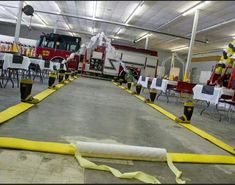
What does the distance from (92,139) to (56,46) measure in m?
13.6

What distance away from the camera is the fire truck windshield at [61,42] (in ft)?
53.3

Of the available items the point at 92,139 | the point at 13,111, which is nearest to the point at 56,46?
the point at 13,111

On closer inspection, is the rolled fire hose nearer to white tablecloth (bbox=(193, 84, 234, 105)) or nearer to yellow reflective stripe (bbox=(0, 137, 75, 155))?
yellow reflective stripe (bbox=(0, 137, 75, 155))

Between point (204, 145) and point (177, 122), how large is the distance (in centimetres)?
158

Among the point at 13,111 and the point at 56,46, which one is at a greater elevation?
the point at 56,46

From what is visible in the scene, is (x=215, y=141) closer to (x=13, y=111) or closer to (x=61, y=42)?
(x=13, y=111)

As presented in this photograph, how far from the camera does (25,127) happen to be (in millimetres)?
3484

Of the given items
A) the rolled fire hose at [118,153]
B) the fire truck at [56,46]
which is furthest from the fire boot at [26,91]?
the fire truck at [56,46]

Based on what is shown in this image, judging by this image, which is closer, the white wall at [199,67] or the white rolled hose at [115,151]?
the white rolled hose at [115,151]

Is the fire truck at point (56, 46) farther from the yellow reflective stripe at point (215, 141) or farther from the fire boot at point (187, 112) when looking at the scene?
the yellow reflective stripe at point (215, 141)

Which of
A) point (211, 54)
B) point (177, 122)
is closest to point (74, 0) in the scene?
point (177, 122)

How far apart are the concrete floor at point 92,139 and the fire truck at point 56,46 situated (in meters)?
11.1

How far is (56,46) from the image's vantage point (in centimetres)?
1617

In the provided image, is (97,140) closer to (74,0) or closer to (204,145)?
(204,145)
